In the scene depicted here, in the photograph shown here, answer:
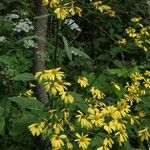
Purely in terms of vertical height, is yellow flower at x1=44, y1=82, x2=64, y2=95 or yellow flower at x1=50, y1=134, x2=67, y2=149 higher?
yellow flower at x1=44, y1=82, x2=64, y2=95

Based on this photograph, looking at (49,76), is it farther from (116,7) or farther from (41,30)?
(116,7)

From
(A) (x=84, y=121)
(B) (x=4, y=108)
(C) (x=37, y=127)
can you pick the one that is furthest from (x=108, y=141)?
(B) (x=4, y=108)

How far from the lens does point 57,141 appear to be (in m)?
2.70

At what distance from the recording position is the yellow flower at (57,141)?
8.82 feet

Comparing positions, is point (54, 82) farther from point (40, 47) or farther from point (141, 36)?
point (141, 36)

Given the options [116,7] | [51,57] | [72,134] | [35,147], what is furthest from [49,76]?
[116,7]

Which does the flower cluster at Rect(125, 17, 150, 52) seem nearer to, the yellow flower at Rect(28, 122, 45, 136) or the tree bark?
the tree bark

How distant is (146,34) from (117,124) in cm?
280

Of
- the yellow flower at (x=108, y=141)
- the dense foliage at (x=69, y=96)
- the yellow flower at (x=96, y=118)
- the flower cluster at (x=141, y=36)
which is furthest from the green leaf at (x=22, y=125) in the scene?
the flower cluster at (x=141, y=36)

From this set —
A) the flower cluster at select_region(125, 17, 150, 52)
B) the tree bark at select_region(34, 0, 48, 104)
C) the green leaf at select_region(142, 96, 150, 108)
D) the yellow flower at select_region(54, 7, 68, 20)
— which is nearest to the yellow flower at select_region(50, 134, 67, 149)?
the yellow flower at select_region(54, 7, 68, 20)

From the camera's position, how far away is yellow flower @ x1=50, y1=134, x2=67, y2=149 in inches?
106

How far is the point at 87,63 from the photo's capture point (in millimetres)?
5129

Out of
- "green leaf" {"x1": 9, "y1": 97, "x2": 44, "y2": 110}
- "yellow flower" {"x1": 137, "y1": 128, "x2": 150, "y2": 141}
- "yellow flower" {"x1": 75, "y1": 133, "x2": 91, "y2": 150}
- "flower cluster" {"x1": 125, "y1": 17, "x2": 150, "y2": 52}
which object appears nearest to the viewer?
"yellow flower" {"x1": 75, "y1": 133, "x2": 91, "y2": 150}

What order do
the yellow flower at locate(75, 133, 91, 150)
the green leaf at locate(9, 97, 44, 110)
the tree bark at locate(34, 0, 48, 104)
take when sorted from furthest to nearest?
the tree bark at locate(34, 0, 48, 104)
the green leaf at locate(9, 97, 44, 110)
the yellow flower at locate(75, 133, 91, 150)
